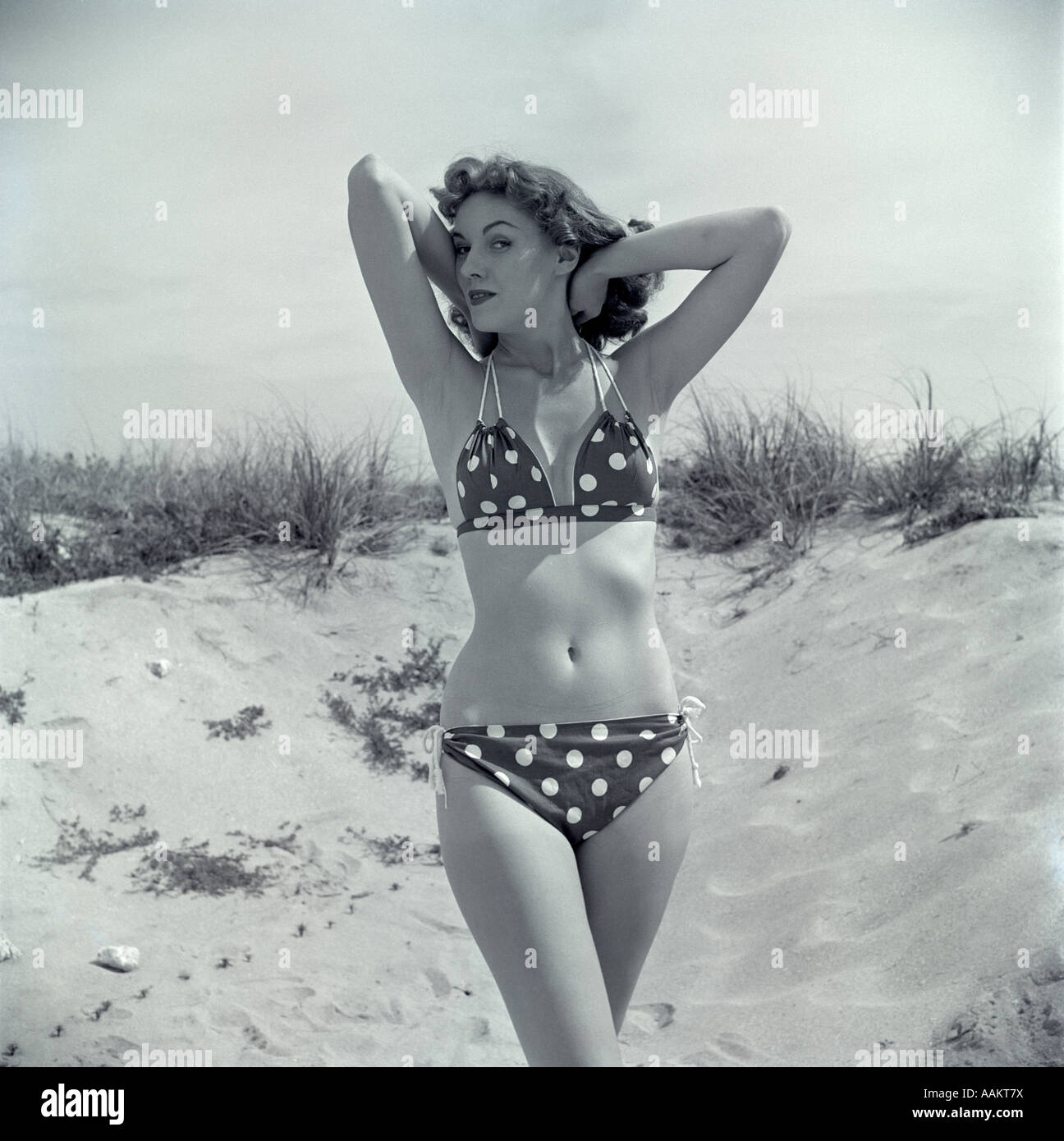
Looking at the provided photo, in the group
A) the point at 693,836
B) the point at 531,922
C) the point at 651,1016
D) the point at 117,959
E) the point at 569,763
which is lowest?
the point at 651,1016

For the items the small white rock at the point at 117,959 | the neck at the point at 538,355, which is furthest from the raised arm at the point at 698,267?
the small white rock at the point at 117,959

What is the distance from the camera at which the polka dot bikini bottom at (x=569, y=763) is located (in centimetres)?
207

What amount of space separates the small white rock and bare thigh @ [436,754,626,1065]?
2863 millimetres

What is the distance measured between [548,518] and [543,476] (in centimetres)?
7

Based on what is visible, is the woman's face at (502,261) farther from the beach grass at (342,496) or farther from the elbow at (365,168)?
the beach grass at (342,496)

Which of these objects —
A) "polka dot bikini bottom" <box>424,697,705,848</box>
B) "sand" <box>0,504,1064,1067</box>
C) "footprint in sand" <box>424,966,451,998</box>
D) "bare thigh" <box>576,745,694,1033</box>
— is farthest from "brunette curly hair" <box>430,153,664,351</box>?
"footprint in sand" <box>424,966,451,998</box>

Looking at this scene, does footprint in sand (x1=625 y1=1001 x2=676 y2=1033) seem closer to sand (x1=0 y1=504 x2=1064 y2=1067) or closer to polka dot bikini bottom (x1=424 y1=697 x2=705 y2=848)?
sand (x1=0 y1=504 x2=1064 y2=1067)

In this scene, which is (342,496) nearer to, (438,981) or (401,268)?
(438,981)

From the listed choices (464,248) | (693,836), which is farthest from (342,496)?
(464,248)

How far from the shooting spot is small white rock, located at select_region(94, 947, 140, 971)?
4.46 m

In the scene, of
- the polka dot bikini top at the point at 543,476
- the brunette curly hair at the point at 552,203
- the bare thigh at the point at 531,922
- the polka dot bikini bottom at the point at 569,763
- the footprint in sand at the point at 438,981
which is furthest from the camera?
the footprint in sand at the point at 438,981

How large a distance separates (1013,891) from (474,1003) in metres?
1.82

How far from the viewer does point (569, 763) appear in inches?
82.4

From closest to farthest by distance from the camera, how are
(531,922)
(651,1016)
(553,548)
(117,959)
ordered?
(531,922) < (553,548) < (651,1016) < (117,959)
